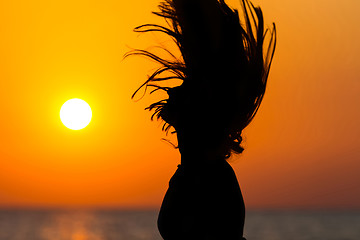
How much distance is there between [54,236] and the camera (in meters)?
40.8

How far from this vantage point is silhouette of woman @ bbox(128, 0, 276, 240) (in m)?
2.48

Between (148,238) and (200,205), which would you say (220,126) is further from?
(148,238)

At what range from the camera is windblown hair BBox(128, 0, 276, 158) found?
2480 millimetres

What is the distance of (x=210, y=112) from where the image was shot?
249 cm

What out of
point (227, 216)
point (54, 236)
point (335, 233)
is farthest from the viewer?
point (335, 233)

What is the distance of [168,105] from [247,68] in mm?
328

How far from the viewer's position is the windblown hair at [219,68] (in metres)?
2.48

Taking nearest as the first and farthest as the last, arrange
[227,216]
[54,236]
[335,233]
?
1. [227,216]
2. [54,236]
3. [335,233]

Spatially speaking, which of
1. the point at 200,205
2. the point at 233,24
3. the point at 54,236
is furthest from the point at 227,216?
the point at 54,236

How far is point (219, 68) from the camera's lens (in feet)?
8.11

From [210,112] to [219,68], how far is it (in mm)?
166

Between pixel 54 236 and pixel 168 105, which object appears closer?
pixel 168 105

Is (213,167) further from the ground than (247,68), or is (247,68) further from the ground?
(247,68)

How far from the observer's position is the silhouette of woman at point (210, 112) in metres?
2.48
